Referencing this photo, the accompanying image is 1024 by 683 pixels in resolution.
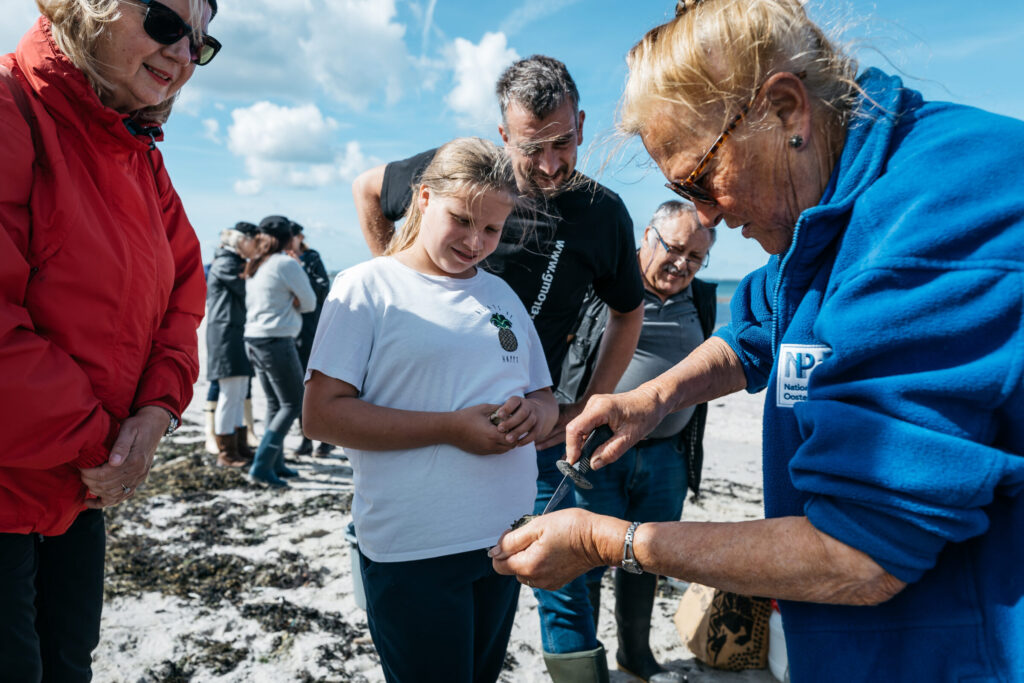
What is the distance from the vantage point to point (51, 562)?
1.80 meters

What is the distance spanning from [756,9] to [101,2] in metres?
1.60

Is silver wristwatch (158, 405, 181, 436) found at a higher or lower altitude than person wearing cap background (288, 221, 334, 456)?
lower

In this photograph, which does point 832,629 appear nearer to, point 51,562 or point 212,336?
point 51,562

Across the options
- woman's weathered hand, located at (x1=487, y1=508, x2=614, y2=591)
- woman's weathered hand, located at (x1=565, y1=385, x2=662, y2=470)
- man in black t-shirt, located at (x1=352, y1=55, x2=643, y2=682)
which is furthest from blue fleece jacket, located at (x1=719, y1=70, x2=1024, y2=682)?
man in black t-shirt, located at (x1=352, y1=55, x2=643, y2=682)

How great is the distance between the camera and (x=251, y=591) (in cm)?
403

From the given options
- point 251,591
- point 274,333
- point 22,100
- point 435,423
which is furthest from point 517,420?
point 274,333

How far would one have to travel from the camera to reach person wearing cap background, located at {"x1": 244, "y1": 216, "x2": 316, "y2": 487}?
240 inches

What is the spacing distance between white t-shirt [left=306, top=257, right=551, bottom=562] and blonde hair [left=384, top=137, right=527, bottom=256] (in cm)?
26

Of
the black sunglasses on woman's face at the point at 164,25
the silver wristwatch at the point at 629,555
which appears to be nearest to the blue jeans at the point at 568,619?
the silver wristwatch at the point at 629,555

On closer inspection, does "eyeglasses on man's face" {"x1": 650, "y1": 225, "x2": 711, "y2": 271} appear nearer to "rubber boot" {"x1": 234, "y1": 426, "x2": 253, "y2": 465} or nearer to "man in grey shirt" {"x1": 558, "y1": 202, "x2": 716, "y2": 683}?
"man in grey shirt" {"x1": 558, "y1": 202, "x2": 716, "y2": 683}

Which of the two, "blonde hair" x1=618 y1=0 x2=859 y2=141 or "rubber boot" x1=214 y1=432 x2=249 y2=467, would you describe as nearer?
"blonde hair" x1=618 y1=0 x2=859 y2=141

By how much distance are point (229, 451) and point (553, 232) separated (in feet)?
17.4

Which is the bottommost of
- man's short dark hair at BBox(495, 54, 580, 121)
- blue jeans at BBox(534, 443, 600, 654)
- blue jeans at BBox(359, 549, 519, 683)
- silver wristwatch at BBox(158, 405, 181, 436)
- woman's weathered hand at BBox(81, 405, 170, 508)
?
blue jeans at BBox(534, 443, 600, 654)

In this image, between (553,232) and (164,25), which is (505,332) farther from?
(164,25)
